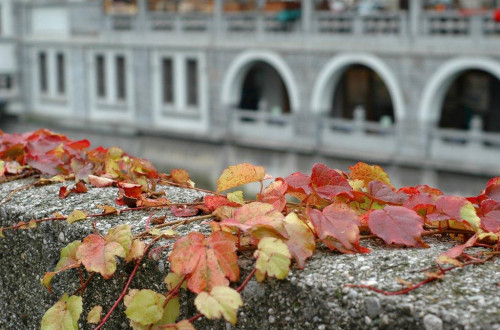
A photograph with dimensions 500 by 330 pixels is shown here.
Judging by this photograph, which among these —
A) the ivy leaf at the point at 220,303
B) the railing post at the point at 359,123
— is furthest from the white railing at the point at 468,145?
the ivy leaf at the point at 220,303

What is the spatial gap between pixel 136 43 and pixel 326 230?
83.4ft

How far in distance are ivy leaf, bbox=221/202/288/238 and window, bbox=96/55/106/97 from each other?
27224 millimetres

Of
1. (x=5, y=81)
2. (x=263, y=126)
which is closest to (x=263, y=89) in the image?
(x=263, y=126)

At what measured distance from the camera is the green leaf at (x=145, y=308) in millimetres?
1877

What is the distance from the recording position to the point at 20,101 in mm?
31297

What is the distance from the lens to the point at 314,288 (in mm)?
1731

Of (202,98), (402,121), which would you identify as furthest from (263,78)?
Answer: (402,121)

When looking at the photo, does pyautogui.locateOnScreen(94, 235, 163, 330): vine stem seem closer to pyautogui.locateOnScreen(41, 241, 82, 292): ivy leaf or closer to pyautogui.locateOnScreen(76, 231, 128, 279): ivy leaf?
pyautogui.locateOnScreen(76, 231, 128, 279): ivy leaf

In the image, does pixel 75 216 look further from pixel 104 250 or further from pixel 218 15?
pixel 218 15

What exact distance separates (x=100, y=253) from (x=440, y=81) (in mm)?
18397

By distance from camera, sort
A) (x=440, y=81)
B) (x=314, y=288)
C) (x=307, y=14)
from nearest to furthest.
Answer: (x=314, y=288)
(x=440, y=81)
(x=307, y=14)

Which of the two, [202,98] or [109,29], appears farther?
[109,29]

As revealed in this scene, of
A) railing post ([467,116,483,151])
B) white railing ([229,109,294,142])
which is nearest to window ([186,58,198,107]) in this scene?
white railing ([229,109,294,142])

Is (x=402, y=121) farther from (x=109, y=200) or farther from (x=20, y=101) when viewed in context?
(x=109, y=200)
